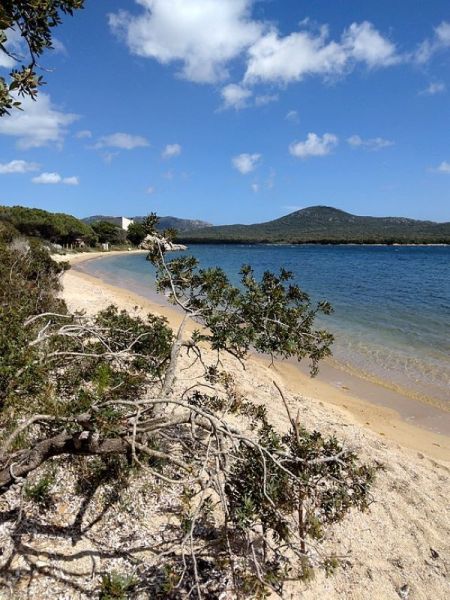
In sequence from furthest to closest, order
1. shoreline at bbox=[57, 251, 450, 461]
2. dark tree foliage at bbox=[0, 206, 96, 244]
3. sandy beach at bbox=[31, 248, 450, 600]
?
dark tree foliage at bbox=[0, 206, 96, 244], shoreline at bbox=[57, 251, 450, 461], sandy beach at bbox=[31, 248, 450, 600]

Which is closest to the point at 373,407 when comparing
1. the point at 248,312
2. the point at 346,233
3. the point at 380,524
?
the point at 380,524

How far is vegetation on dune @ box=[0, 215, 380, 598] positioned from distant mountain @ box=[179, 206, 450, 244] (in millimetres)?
131162

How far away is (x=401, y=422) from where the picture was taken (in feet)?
28.1

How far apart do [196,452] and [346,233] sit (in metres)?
160

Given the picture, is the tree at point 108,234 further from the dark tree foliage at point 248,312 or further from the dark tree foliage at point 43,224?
the dark tree foliage at point 248,312

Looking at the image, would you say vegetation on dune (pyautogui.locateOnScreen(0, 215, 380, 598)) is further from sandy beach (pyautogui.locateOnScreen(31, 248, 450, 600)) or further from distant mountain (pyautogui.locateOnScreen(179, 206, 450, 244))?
distant mountain (pyautogui.locateOnScreen(179, 206, 450, 244))

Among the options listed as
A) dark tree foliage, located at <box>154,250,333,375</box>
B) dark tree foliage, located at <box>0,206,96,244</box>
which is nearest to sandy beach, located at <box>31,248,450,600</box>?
dark tree foliage, located at <box>154,250,333,375</box>

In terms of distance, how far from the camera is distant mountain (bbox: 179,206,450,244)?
131000 millimetres

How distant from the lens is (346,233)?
155000mm

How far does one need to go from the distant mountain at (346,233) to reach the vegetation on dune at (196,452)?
430 ft

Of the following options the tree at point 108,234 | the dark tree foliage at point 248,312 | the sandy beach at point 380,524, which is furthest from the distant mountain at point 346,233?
the dark tree foliage at point 248,312

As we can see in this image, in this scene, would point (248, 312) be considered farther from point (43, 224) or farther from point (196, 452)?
point (43, 224)

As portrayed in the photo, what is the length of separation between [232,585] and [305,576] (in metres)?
0.67

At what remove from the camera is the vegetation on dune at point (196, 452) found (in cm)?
307
